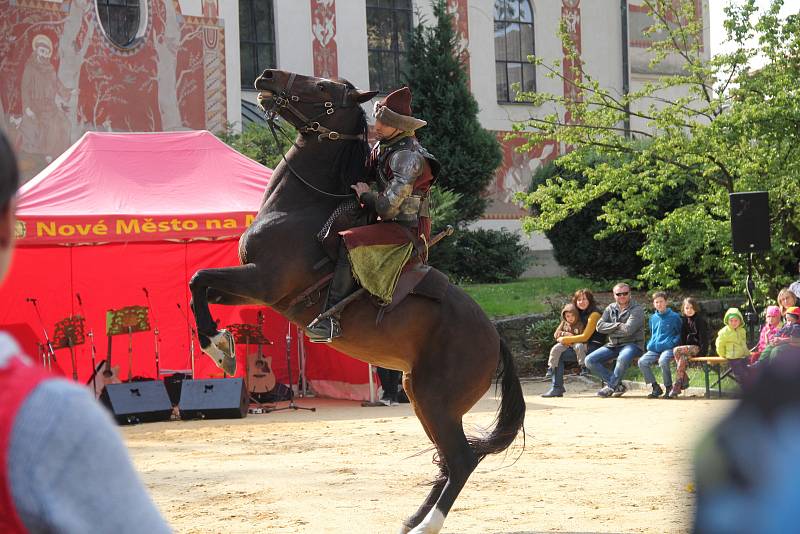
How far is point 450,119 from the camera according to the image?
78.5 ft

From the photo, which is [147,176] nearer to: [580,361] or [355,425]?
[355,425]

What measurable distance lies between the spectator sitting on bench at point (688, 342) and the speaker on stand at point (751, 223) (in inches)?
26.1

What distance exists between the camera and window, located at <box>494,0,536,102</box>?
1070 inches

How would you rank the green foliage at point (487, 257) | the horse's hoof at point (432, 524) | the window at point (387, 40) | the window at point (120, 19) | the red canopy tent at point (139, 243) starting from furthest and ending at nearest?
the window at point (387, 40)
the green foliage at point (487, 257)
the window at point (120, 19)
the red canopy tent at point (139, 243)
the horse's hoof at point (432, 524)

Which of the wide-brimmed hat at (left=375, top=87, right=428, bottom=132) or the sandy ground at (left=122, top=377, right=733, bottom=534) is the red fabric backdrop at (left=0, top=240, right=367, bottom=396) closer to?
the sandy ground at (left=122, top=377, right=733, bottom=534)

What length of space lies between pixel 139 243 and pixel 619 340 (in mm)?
6943

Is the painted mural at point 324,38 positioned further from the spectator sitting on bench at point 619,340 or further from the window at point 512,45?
the spectator sitting on bench at point 619,340

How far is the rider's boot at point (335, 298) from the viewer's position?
608cm

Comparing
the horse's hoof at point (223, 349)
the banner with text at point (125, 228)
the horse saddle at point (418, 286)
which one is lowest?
the horse's hoof at point (223, 349)

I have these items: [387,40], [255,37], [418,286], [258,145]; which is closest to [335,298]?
[418,286]

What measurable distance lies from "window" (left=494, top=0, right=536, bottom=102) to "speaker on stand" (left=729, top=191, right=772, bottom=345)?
43.5 feet

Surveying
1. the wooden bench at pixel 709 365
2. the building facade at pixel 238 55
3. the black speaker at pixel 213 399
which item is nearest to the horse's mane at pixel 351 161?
the black speaker at pixel 213 399

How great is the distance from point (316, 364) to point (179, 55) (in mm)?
9295

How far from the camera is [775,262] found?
17188 mm
